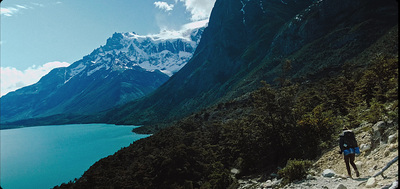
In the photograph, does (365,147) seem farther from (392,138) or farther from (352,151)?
(352,151)

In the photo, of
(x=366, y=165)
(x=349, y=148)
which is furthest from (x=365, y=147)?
(x=349, y=148)

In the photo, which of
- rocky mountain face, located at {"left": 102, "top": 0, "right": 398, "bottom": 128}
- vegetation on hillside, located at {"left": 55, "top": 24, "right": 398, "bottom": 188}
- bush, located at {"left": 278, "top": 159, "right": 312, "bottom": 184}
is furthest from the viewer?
rocky mountain face, located at {"left": 102, "top": 0, "right": 398, "bottom": 128}

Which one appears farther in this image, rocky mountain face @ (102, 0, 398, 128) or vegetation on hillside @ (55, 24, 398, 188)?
rocky mountain face @ (102, 0, 398, 128)

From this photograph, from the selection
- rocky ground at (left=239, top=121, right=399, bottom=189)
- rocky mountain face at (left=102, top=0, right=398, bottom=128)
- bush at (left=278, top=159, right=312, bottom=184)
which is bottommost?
bush at (left=278, top=159, right=312, bottom=184)

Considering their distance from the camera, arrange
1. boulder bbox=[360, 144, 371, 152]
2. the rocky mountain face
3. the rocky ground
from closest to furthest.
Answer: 1. the rocky ground
2. boulder bbox=[360, 144, 371, 152]
3. the rocky mountain face

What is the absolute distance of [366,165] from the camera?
39.5 ft

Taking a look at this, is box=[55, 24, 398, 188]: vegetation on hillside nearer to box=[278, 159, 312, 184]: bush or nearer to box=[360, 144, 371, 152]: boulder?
box=[278, 159, 312, 184]: bush

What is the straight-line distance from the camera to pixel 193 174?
2628 centimetres

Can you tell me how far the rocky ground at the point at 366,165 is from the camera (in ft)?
31.7

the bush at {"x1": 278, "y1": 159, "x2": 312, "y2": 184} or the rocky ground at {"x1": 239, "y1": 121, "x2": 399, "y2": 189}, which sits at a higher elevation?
the rocky ground at {"x1": 239, "y1": 121, "x2": 399, "y2": 189}

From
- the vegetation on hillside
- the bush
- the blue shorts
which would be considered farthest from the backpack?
the vegetation on hillside

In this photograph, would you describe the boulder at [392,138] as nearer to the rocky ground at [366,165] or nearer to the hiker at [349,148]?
the rocky ground at [366,165]

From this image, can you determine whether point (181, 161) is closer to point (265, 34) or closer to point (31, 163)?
point (31, 163)

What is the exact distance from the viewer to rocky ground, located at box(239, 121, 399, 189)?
9674mm
